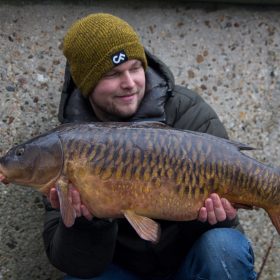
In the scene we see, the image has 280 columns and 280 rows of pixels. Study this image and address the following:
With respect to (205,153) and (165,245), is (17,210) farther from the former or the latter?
(205,153)

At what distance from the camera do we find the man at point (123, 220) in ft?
6.22

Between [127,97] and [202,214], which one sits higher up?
[127,97]

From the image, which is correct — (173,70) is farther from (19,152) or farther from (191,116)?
(19,152)

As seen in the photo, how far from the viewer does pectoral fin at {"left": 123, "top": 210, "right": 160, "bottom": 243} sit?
1.73 meters

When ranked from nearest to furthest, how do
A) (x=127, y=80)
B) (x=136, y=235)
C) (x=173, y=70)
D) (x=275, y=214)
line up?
1. (x=275, y=214)
2. (x=127, y=80)
3. (x=136, y=235)
4. (x=173, y=70)

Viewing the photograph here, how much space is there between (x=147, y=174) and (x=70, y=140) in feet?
0.76

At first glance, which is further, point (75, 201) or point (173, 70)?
point (173, 70)

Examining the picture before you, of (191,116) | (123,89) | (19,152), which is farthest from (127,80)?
(19,152)

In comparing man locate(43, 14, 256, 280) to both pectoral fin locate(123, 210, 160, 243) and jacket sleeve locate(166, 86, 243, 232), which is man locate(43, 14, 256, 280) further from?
pectoral fin locate(123, 210, 160, 243)

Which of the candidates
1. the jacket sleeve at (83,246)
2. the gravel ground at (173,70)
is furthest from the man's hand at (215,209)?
the gravel ground at (173,70)

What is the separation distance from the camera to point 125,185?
1705 millimetres

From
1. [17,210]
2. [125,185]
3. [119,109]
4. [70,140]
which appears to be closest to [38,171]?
[70,140]

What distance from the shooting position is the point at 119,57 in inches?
76.4

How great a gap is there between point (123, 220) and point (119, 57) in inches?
21.5
